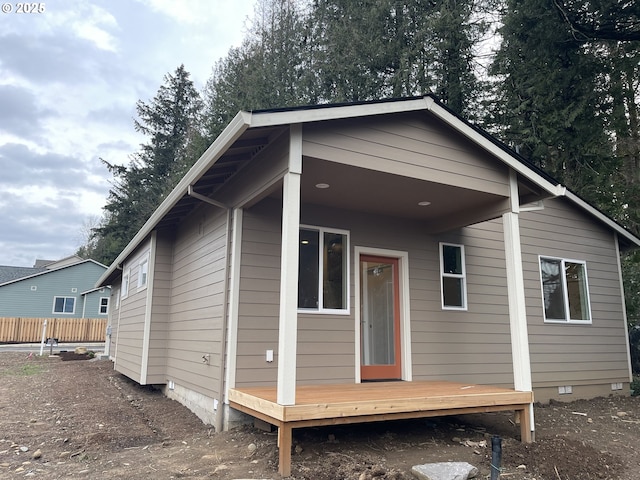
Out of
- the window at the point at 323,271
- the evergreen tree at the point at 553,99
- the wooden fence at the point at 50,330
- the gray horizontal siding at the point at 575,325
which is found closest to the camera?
the window at the point at 323,271

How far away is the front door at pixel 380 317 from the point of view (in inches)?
245

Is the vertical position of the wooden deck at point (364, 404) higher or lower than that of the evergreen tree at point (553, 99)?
lower

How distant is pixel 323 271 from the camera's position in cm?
584

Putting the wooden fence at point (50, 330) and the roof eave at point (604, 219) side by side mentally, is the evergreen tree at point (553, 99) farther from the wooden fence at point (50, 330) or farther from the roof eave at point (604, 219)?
the wooden fence at point (50, 330)

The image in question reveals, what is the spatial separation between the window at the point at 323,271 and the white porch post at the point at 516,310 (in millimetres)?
1988

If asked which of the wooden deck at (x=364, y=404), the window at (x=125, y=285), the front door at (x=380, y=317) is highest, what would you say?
the window at (x=125, y=285)

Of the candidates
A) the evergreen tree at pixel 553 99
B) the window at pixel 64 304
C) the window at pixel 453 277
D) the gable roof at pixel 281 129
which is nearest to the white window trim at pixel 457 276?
the window at pixel 453 277

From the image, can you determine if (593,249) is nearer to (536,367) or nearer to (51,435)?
(536,367)

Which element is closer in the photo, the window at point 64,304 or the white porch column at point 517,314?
the white porch column at point 517,314

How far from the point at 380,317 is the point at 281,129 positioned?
131 inches

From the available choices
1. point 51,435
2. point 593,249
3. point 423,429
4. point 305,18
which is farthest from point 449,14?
point 51,435

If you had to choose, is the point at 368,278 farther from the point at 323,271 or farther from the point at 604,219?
the point at 604,219

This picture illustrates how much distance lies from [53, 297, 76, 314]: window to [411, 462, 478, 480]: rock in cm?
2854

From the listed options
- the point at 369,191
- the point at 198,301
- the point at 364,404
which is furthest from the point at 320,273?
the point at 364,404
